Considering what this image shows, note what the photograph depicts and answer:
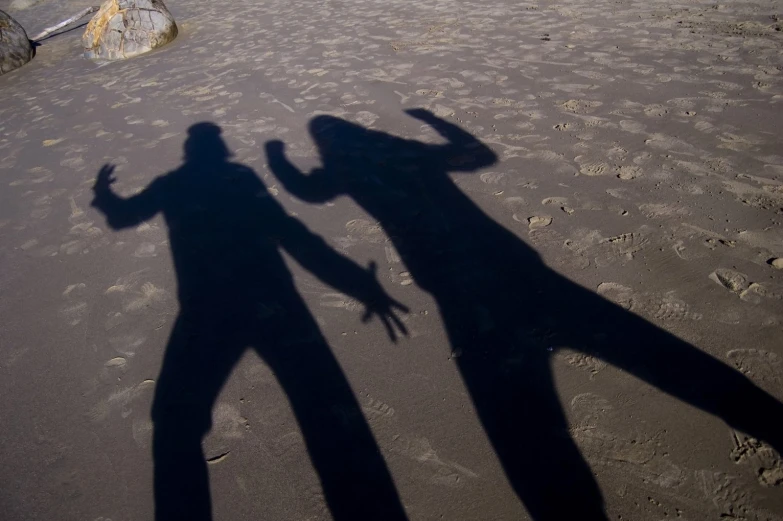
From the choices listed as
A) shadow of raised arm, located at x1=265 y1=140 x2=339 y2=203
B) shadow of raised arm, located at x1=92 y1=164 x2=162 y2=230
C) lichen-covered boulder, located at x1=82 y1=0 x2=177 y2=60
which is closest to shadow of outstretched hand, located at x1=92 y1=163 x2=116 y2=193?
shadow of raised arm, located at x1=92 y1=164 x2=162 y2=230

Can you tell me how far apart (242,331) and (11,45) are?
9.16 m

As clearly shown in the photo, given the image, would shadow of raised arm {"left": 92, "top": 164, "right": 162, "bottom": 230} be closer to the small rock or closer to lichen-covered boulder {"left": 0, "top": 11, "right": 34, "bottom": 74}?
the small rock

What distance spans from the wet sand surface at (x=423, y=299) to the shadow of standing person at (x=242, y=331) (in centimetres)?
2

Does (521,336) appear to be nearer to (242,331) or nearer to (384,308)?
(384,308)

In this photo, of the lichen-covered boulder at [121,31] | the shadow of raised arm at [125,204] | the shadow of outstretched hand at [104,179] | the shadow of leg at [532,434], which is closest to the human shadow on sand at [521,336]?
the shadow of leg at [532,434]

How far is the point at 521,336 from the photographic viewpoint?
2609 mm

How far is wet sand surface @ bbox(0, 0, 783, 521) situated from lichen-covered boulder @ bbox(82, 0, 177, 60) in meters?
3.53

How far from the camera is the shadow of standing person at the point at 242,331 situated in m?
2.14

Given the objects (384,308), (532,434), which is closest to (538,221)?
(384,308)

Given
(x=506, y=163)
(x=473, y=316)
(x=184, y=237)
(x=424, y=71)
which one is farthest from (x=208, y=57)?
(x=473, y=316)

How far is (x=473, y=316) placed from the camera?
2.78m

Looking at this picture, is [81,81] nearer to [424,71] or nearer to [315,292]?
[424,71]

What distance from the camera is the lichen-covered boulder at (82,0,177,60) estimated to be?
8.85m

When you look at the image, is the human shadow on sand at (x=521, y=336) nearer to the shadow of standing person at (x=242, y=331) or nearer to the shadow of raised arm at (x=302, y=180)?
the shadow of raised arm at (x=302, y=180)
